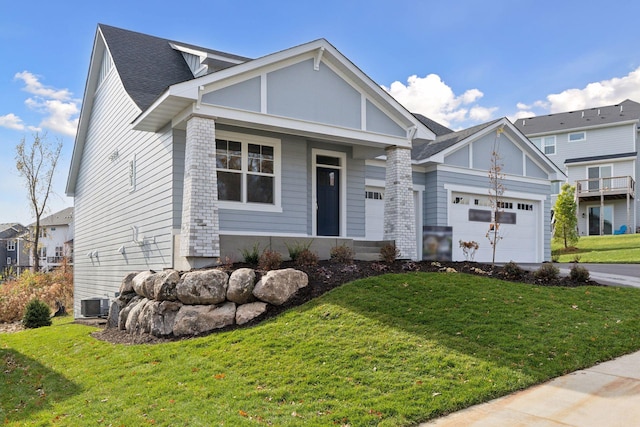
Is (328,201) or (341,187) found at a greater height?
(341,187)

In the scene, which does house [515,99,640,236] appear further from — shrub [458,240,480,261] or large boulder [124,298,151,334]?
large boulder [124,298,151,334]

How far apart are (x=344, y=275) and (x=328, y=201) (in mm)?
4518

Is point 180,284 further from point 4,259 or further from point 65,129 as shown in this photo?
point 4,259

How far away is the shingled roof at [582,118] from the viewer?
32.7m

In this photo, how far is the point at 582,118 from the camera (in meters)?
34.3

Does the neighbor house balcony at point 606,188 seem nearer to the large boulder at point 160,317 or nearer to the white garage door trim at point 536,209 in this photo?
the white garage door trim at point 536,209

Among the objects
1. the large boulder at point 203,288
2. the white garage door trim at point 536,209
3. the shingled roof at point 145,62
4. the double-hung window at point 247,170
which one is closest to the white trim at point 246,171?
the double-hung window at point 247,170

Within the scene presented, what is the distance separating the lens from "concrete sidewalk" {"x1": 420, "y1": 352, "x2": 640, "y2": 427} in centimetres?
453

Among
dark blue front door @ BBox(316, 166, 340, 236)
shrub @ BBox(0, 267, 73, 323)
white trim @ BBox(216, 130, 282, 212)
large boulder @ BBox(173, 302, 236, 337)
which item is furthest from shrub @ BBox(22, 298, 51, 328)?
dark blue front door @ BBox(316, 166, 340, 236)

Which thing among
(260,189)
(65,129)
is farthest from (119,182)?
(65,129)

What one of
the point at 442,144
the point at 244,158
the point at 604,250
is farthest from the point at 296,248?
the point at 604,250

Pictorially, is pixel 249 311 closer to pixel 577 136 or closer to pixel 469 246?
pixel 469 246

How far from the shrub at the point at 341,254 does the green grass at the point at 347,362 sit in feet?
6.22

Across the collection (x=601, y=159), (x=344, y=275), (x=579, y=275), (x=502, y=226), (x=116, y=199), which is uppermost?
(x=601, y=159)
